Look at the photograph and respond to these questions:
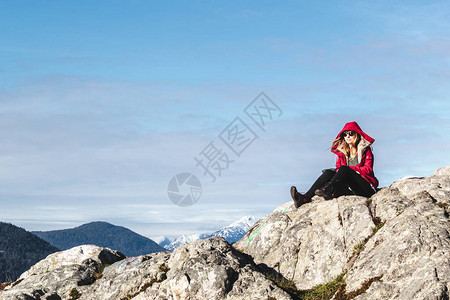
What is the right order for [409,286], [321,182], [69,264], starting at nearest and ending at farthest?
1. [409,286]
2. [321,182]
3. [69,264]

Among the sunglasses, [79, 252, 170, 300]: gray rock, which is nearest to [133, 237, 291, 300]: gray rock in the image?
[79, 252, 170, 300]: gray rock

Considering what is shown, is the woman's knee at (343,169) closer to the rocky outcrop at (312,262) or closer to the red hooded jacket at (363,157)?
the red hooded jacket at (363,157)

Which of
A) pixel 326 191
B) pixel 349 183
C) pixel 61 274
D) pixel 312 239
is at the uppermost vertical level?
pixel 349 183

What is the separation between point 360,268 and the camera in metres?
15.0

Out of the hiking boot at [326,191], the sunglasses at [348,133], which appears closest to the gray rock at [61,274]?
the hiking boot at [326,191]

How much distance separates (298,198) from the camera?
67.6ft

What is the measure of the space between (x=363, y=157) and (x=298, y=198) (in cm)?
345

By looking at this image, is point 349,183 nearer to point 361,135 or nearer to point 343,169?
point 343,169

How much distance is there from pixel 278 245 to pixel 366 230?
3.73m

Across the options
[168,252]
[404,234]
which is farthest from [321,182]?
[168,252]

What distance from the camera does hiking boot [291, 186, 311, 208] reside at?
67.3ft

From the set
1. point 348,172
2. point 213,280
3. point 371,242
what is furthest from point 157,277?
point 348,172

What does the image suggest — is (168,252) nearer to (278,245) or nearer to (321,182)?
(278,245)

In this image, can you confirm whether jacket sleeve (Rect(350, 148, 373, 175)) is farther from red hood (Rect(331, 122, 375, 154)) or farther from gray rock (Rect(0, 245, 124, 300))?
gray rock (Rect(0, 245, 124, 300))
